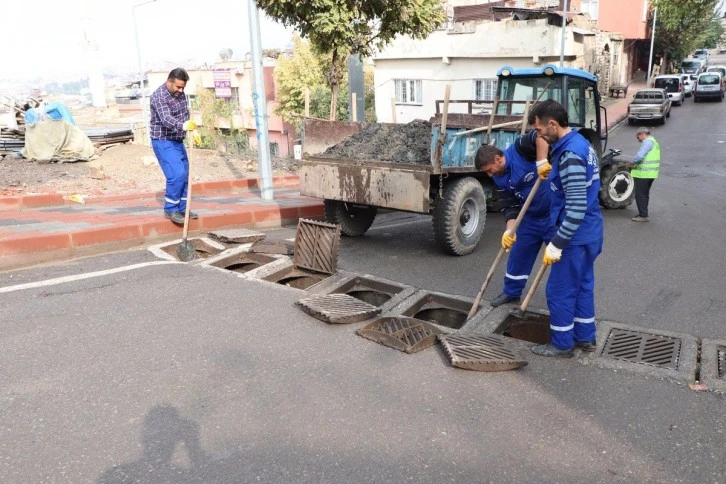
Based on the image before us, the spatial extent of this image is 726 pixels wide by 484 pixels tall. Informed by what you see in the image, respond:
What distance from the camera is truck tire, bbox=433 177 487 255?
6453mm

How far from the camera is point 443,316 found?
527 centimetres

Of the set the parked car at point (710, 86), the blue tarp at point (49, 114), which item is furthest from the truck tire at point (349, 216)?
the parked car at point (710, 86)

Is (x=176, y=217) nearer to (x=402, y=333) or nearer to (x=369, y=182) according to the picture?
(x=369, y=182)

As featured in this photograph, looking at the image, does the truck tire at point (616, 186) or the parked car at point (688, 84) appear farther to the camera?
the parked car at point (688, 84)

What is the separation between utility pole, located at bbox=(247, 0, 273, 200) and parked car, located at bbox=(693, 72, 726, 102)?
3312 centimetres

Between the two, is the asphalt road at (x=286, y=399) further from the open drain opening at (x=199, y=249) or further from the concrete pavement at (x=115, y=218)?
the open drain opening at (x=199, y=249)

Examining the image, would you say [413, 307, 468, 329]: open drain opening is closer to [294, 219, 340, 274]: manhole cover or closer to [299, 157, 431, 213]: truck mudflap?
[294, 219, 340, 274]: manhole cover

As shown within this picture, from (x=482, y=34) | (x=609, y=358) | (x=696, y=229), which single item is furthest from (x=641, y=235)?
(x=482, y=34)

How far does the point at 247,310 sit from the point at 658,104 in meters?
25.3

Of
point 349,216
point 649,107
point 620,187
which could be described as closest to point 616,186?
point 620,187

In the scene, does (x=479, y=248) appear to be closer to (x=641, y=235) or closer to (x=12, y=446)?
(x=641, y=235)

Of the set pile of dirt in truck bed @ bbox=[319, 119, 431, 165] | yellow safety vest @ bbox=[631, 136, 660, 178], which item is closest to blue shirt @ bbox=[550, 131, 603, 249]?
pile of dirt in truck bed @ bbox=[319, 119, 431, 165]

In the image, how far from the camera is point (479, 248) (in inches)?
279

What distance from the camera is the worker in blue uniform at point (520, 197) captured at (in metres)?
4.78
